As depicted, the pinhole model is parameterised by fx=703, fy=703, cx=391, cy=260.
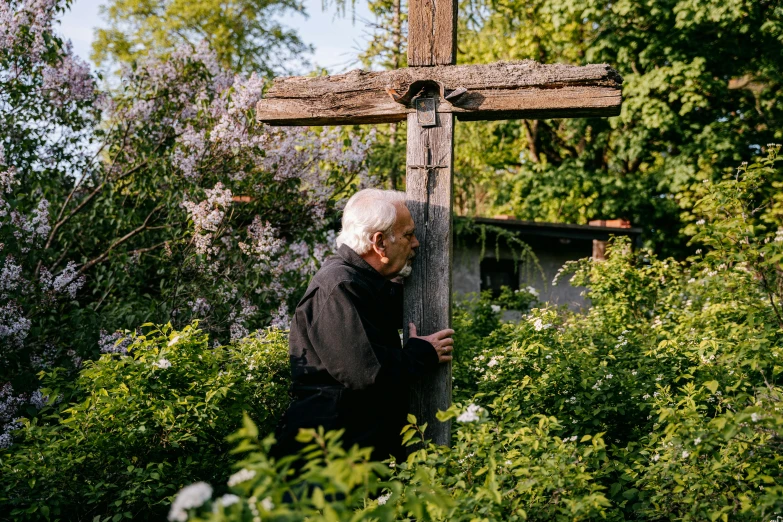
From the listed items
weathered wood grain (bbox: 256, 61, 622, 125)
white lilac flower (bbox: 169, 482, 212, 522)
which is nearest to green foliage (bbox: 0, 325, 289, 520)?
weathered wood grain (bbox: 256, 61, 622, 125)

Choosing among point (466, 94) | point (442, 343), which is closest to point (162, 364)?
point (442, 343)

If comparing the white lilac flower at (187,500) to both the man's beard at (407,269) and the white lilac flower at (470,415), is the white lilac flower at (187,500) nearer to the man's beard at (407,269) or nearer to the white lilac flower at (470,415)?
the white lilac flower at (470,415)

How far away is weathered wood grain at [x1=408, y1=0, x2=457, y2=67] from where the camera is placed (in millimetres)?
3447

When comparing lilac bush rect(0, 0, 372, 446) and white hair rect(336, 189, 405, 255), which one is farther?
lilac bush rect(0, 0, 372, 446)

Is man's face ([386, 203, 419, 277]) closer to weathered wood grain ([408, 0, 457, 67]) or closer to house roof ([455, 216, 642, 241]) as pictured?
weathered wood grain ([408, 0, 457, 67])

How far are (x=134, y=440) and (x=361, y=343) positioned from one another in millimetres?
1188

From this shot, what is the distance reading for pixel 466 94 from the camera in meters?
3.35

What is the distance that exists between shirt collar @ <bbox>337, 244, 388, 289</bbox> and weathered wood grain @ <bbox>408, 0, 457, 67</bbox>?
1.02 meters

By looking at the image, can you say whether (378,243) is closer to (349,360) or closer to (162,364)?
(349,360)

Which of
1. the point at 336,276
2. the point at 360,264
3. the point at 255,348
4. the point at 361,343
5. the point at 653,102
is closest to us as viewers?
the point at 361,343

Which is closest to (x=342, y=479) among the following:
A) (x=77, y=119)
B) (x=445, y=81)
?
(x=445, y=81)

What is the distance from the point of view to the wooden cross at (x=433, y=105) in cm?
322

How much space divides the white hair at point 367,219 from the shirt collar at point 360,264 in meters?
0.03

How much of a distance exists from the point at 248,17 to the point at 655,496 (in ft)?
85.3
